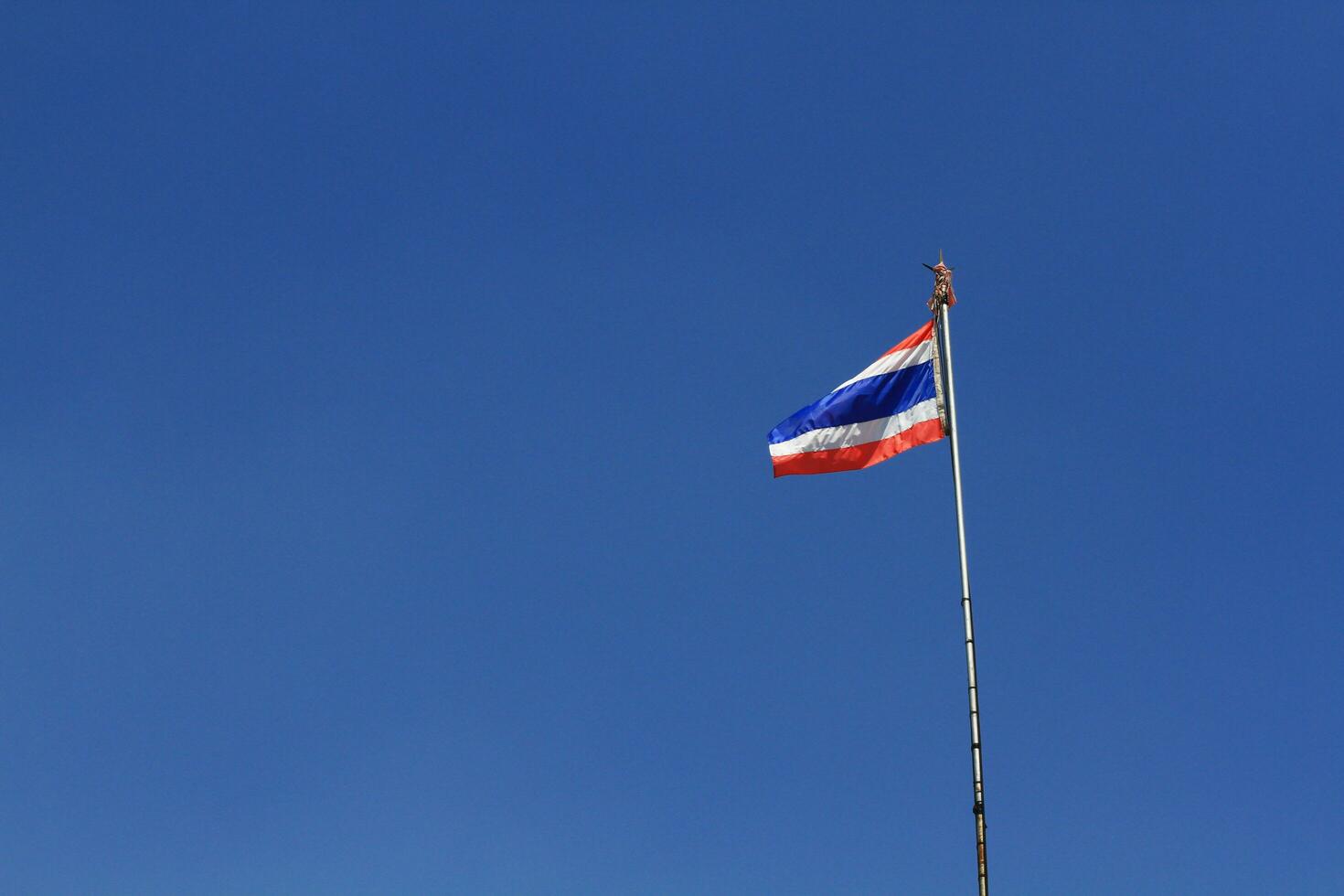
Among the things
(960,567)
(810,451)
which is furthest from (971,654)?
(810,451)

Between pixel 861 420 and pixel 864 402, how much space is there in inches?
22.0

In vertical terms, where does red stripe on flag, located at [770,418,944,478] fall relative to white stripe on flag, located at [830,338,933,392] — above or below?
below

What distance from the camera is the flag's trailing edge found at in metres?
50.8

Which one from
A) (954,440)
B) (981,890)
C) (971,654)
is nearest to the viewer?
(981,890)

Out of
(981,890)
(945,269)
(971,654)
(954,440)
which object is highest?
(945,269)

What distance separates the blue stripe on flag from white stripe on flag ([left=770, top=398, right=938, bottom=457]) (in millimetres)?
145

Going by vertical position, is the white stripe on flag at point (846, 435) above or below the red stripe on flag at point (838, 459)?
above

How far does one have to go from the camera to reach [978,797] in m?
41.5

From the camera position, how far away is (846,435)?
51.5 meters

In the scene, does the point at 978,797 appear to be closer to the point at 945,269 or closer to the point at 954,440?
the point at 954,440

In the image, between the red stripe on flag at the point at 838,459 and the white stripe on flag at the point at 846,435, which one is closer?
the white stripe on flag at the point at 846,435

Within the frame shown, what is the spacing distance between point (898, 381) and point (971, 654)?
35.9ft

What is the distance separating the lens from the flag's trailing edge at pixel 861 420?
167 feet

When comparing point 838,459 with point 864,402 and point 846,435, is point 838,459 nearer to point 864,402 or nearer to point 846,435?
point 846,435
